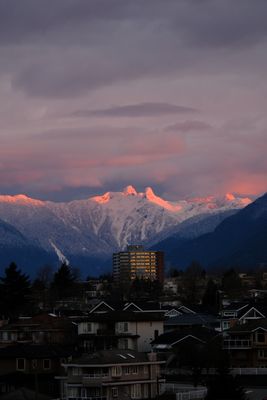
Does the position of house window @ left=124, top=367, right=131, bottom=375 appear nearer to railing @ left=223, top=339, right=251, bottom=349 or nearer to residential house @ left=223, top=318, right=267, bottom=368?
residential house @ left=223, top=318, right=267, bottom=368

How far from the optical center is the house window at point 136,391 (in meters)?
78.6

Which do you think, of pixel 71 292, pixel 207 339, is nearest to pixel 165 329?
pixel 207 339

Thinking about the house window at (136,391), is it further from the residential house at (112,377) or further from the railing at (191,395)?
the railing at (191,395)

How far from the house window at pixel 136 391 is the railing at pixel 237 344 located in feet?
39.0

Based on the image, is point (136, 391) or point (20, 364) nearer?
point (136, 391)

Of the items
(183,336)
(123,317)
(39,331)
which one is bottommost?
(183,336)

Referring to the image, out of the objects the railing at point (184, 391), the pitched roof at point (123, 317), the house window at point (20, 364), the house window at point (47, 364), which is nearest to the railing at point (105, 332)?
the pitched roof at point (123, 317)

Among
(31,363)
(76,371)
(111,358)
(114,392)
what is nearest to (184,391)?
(114,392)

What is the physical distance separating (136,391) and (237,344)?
13146 mm

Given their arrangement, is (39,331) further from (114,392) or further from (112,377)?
(112,377)

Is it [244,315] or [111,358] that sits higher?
[244,315]

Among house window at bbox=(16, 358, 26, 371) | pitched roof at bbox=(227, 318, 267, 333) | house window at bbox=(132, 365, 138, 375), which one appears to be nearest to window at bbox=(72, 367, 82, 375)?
house window at bbox=(132, 365, 138, 375)

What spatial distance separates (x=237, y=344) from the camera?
8975 cm

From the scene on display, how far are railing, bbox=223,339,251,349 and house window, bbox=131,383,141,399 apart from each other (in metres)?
11.9
